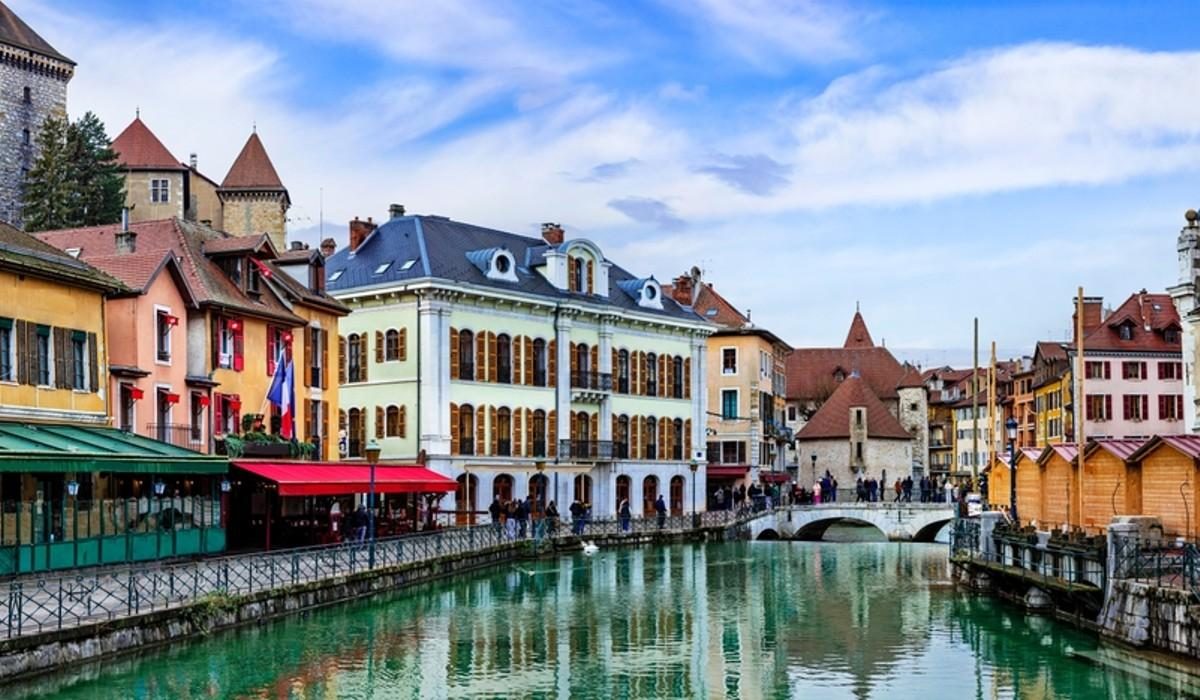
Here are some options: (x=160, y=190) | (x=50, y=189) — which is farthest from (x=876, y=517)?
(x=160, y=190)

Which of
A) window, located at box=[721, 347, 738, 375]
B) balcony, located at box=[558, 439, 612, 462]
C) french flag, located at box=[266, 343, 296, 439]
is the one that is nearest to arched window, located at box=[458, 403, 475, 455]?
balcony, located at box=[558, 439, 612, 462]

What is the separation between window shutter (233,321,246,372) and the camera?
44.9 metres

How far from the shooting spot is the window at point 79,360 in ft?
118

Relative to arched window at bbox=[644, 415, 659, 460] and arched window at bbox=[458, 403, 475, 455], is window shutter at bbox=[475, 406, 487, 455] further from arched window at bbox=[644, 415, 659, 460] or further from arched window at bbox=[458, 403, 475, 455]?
arched window at bbox=[644, 415, 659, 460]

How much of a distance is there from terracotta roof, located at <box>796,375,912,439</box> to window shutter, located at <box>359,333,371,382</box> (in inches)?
1521

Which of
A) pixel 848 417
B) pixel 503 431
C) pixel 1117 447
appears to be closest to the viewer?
pixel 1117 447

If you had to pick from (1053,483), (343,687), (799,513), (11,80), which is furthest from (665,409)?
(11,80)

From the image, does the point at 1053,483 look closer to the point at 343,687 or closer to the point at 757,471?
the point at 343,687

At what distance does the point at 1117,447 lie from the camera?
108 feet

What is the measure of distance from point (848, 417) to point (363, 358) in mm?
38910

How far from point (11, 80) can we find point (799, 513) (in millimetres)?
60293

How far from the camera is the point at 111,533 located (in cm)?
3356

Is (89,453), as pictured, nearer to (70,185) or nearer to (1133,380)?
(70,185)

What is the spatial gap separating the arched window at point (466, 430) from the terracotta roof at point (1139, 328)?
3697 cm
